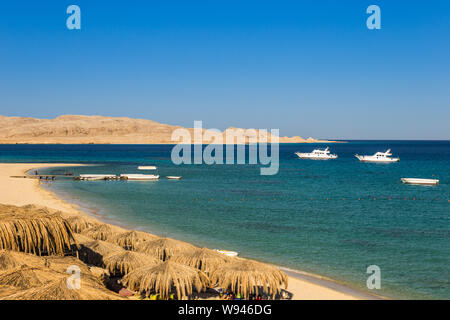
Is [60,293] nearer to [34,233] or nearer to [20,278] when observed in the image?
[20,278]

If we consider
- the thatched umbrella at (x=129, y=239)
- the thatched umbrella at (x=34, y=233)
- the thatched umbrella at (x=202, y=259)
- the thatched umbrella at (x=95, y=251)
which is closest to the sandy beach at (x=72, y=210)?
the thatched umbrella at (x=202, y=259)

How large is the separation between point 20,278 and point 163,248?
7733 mm

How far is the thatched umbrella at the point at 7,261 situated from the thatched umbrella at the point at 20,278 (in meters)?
1.27

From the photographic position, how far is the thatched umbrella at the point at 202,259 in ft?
48.6

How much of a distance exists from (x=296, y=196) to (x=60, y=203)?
26.3 metres

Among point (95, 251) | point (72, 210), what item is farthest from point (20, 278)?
point (72, 210)

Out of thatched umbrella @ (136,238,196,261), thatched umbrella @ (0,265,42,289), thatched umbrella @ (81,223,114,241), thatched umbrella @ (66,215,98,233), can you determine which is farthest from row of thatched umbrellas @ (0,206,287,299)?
thatched umbrella @ (66,215,98,233)

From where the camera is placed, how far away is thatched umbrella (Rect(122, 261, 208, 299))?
1255cm

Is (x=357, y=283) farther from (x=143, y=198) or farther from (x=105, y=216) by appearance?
(x=143, y=198)

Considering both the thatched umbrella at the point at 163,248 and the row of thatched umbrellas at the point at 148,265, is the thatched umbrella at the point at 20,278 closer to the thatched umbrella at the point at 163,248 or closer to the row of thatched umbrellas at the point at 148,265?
the row of thatched umbrellas at the point at 148,265

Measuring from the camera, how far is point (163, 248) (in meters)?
16.4

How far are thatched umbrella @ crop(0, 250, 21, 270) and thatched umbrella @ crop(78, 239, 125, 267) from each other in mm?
4843

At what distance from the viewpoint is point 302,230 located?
27953 mm
